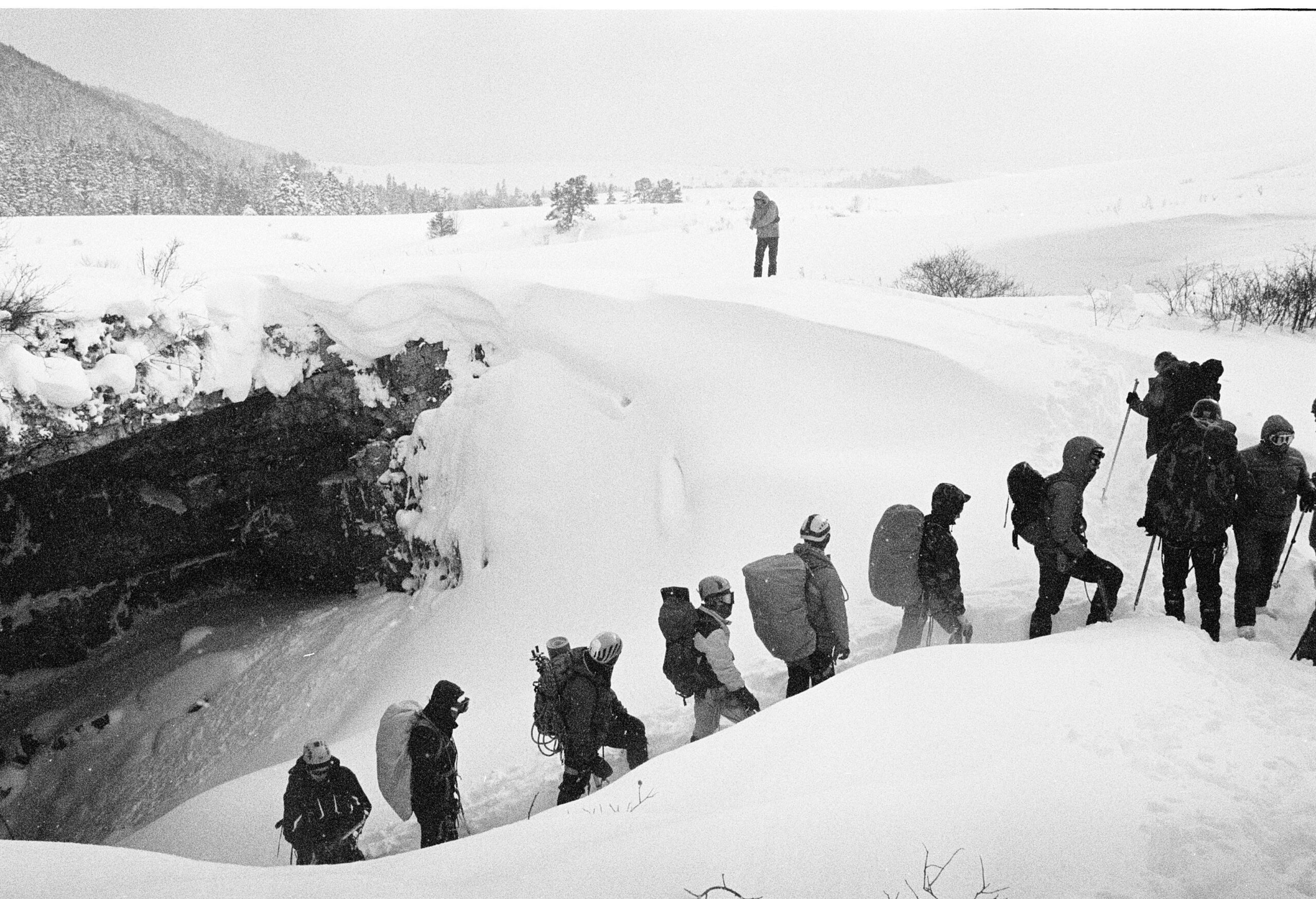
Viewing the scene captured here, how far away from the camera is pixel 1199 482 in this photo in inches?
192

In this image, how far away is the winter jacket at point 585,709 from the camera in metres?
4.58

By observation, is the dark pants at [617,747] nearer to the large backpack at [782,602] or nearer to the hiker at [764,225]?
the large backpack at [782,602]

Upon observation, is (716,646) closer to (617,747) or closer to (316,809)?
(617,747)

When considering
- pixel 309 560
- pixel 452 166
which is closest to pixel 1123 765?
pixel 452 166

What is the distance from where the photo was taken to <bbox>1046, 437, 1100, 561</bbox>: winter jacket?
16.3 feet

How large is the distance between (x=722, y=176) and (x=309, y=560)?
8252mm

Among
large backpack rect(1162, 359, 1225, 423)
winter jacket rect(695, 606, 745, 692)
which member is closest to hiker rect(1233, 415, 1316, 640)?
large backpack rect(1162, 359, 1225, 423)

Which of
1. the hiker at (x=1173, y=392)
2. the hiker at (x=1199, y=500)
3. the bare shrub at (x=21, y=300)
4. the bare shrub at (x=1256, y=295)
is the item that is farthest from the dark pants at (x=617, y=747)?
the bare shrub at (x=1256, y=295)

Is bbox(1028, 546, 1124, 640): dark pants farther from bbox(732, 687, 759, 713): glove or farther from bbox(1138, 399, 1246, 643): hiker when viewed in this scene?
bbox(732, 687, 759, 713): glove

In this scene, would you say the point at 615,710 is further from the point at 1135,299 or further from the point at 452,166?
the point at 1135,299

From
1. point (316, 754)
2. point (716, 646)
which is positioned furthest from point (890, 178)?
point (316, 754)

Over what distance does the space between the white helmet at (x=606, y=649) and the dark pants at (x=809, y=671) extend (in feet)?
4.06

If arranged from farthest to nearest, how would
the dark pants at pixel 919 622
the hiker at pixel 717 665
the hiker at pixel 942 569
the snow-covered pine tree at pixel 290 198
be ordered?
the snow-covered pine tree at pixel 290 198, the dark pants at pixel 919 622, the hiker at pixel 942 569, the hiker at pixel 717 665

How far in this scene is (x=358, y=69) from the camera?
21.4 feet
